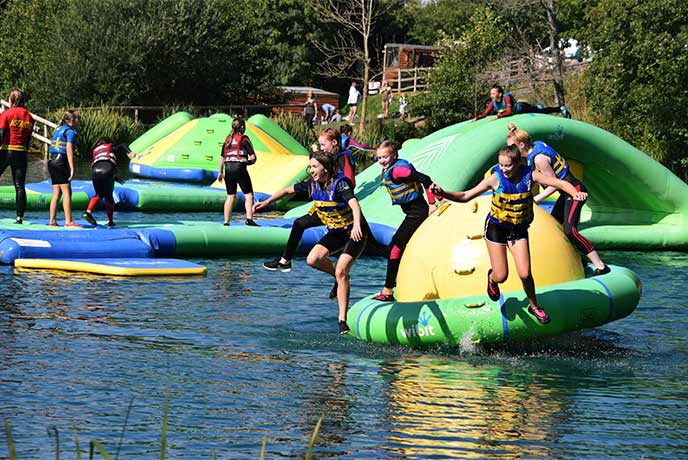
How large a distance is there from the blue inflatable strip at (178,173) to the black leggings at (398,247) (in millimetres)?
15533

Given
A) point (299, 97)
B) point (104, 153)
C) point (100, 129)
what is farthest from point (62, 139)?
point (299, 97)

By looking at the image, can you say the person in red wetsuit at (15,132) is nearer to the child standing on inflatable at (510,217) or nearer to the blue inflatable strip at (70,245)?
the blue inflatable strip at (70,245)

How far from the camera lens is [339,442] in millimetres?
6801

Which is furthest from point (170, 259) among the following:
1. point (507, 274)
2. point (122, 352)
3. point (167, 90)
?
point (167, 90)

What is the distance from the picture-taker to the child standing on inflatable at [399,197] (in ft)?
33.1

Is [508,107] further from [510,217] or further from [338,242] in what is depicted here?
[510,217]

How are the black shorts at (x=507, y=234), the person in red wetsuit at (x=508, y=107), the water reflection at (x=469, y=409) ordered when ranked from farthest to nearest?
1. the person in red wetsuit at (x=508, y=107)
2. the black shorts at (x=507, y=234)
3. the water reflection at (x=469, y=409)

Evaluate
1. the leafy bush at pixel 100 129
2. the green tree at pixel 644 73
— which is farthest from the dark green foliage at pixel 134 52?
the green tree at pixel 644 73

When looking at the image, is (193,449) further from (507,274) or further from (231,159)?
(231,159)

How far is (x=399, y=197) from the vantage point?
1034cm

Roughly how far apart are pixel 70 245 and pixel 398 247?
487 centimetres

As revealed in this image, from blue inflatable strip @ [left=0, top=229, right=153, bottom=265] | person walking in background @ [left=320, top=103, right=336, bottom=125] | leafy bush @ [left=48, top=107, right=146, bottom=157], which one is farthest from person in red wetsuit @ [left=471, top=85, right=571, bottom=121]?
person walking in background @ [left=320, top=103, right=336, bottom=125]

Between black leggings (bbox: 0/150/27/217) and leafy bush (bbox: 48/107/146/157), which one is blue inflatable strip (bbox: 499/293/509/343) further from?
leafy bush (bbox: 48/107/146/157)

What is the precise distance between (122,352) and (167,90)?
115 feet
